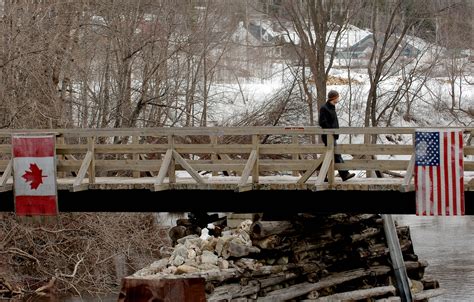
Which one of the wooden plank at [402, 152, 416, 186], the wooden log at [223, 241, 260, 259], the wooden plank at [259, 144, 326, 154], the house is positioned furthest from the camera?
the house

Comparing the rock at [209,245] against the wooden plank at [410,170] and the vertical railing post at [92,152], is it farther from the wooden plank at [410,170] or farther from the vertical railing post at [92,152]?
the wooden plank at [410,170]

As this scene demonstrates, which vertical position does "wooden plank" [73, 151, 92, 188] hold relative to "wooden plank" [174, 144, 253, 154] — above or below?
below

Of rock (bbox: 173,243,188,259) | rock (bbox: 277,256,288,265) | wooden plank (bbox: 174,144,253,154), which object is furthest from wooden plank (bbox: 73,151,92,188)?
rock (bbox: 277,256,288,265)

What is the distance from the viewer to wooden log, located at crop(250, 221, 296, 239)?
1788cm

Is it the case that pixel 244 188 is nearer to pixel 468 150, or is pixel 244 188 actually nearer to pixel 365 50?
pixel 468 150

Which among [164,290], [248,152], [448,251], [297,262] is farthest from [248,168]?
[448,251]

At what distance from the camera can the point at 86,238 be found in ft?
79.7

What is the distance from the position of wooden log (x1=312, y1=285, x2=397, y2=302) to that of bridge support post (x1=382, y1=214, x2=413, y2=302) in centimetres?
22

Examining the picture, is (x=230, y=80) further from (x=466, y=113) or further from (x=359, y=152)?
(x=359, y=152)

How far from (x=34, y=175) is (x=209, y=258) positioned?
323cm

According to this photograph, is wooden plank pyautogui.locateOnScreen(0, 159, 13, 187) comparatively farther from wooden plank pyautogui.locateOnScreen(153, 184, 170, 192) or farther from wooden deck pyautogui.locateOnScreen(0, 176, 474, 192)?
wooden plank pyautogui.locateOnScreen(153, 184, 170, 192)

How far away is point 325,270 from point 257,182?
159 inches

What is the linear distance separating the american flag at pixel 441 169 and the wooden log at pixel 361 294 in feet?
14.6

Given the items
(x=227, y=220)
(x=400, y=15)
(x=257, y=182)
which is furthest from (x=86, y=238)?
(x=400, y=15)
